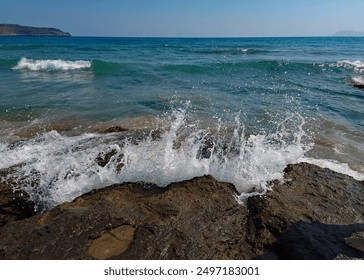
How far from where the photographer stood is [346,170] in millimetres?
5477

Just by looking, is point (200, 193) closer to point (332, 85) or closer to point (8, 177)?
point (8, 177)

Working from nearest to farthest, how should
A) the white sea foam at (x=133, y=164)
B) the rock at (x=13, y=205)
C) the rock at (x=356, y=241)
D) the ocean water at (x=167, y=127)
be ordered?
the rock at (x=356, y=241)
the rock at (x=13, y=205)
the white sea foam at (x=133, y=164)
the ocean water at (x=167, y=127)

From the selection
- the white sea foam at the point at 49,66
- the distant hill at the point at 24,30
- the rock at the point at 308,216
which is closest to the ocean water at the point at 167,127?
the rock at the point at 308,216

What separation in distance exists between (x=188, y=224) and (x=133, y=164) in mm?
1727

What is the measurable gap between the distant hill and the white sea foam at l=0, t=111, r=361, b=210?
14398cm

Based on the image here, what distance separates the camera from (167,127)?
779cm

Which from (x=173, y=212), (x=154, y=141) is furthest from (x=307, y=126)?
(x=173, y=212)

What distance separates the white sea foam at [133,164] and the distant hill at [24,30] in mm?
143976

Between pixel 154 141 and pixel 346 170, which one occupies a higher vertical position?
pixel 154 141

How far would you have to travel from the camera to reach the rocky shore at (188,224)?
2961 millimetres

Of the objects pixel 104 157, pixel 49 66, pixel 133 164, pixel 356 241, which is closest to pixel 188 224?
pixel 133 164

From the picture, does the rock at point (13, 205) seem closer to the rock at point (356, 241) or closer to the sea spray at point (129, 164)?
the sea spray at point (129, 164)

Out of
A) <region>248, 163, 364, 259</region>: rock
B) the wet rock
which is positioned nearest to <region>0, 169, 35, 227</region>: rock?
the wet rock
